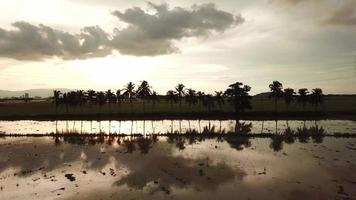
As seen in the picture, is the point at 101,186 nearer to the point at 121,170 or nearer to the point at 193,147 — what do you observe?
the point at 121,170

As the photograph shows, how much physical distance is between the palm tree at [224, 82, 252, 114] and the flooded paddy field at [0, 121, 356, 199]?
177 feet

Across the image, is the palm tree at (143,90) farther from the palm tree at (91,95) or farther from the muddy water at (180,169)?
the muddy water at (180,169)

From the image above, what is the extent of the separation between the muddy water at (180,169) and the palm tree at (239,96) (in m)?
57.3

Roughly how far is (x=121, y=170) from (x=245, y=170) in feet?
42.6

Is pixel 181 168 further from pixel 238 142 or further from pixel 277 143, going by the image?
pixel 277 143

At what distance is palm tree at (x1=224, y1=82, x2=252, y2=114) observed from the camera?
116m

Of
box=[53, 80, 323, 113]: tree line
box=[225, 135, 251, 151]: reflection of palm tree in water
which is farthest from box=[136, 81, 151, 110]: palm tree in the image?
box=[225, 135, 251, 151]: reflection of palm tree in water

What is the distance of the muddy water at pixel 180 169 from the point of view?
28703 millimetres

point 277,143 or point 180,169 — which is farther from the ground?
point 277,143

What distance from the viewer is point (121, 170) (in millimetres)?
37281

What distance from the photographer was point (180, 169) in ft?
122

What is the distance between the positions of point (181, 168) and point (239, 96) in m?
83.0

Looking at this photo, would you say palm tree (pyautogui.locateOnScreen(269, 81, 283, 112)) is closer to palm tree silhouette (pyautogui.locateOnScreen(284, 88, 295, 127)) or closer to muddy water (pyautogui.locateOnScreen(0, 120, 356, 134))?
palm tree silhouette (pyautogui.locateOnScreen(284, 88, 295, 127))


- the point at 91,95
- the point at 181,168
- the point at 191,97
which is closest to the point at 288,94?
the point at 191,97
